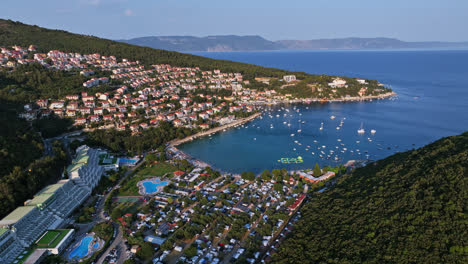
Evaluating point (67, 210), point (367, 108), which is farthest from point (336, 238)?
point (367, 108)

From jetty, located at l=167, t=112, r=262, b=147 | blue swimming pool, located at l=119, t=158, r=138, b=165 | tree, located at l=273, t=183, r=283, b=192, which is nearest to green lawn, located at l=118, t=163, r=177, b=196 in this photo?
blue swimming pool, located at l=119, t=158, r=138, b=165

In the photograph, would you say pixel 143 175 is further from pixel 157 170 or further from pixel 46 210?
pixel 46 210

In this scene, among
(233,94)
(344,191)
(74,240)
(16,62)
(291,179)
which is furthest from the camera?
(233,94)

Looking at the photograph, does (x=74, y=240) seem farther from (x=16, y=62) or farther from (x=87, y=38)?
(x=87, y=38)

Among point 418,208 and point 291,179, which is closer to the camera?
point 418,208

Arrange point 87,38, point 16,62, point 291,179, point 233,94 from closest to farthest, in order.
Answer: point 291,179, point 16,62, point 233,94, point 87,38

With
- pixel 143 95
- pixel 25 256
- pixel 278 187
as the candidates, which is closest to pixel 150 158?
pixel 278 187

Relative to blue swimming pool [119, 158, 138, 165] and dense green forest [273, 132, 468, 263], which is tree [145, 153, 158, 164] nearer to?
blue swimming pool [119, 158, 138, 165]
